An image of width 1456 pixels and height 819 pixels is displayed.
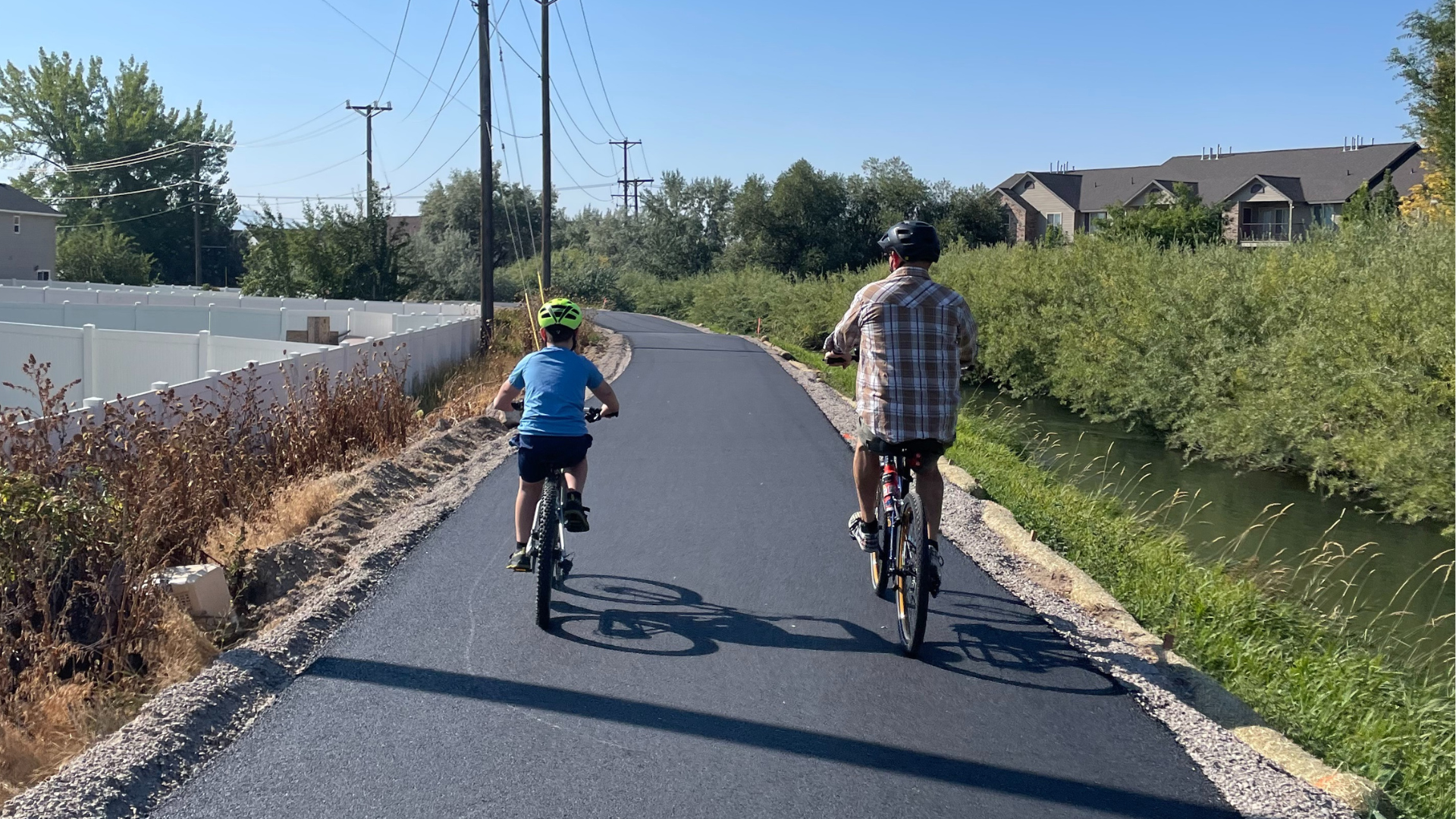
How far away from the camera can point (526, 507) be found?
6.59 meters

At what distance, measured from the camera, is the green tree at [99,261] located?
66875 mm

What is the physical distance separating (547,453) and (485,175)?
20216 mm

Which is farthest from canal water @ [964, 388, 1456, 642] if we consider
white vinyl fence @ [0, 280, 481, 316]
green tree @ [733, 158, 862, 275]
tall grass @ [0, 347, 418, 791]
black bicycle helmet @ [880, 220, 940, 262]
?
green tree @ [733, 158, 862, 275]

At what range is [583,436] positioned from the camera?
256 inches

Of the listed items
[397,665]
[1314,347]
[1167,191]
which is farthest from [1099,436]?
[1167,191]

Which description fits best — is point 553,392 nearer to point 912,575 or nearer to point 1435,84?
point 912,575

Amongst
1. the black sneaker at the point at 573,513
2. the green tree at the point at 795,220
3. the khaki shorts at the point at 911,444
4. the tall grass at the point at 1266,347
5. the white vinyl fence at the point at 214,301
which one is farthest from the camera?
the green tree at the point at 795,220

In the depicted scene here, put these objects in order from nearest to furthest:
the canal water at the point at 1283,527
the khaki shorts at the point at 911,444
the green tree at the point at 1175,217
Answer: the khaki shorts at the point at 911,444 < the canal water at the point at 1283,527 < the green tree at the point at 1175,217

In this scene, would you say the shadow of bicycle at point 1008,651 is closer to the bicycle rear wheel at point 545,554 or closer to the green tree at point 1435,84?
the bicycle rear wheel at point 545,554

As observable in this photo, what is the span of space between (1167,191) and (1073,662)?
66020 millimetres

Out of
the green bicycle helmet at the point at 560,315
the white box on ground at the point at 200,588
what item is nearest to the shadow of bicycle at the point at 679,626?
the green bicycle helmet at the point at 560,315

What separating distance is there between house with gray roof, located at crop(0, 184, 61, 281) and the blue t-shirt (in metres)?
61.8

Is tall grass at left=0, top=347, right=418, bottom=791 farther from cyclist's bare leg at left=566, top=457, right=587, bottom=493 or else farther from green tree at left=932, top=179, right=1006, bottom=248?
green tree at left=932, top=179, right=1006, bottom=248

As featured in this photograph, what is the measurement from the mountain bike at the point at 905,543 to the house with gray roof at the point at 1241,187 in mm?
53002
